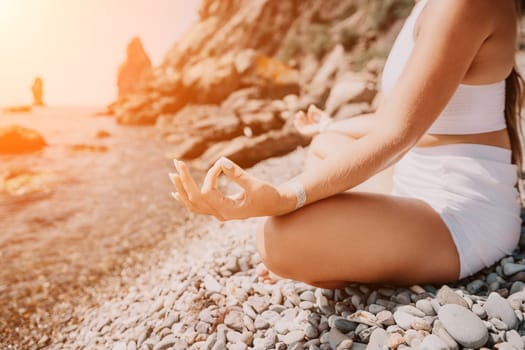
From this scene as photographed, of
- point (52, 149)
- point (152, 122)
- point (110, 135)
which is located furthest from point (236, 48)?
point (52, 149)

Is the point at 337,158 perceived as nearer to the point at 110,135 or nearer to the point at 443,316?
the point at 443,316

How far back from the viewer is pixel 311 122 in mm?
3539

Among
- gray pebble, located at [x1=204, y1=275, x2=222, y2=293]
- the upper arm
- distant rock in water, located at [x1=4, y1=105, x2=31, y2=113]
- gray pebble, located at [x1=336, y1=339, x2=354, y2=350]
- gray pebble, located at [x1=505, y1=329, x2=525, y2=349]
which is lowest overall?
gray pebble, located at [x1=204, y1=275, x2=222, y2=293]

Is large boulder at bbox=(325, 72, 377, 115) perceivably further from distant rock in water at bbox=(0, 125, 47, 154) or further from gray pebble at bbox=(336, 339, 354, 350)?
distant rock in water at bbox=(0, 125, 47, 154)

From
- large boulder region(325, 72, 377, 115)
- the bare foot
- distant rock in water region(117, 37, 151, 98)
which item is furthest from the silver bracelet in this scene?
distant rock in water region(117, 37, 151, 98)

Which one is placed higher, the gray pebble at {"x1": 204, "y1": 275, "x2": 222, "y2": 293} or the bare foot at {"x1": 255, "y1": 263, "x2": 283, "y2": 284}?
the bare foot at {"x1": 255, "y1": 263, "x2": 283, "y2": 284}

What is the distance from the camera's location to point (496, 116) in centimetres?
207

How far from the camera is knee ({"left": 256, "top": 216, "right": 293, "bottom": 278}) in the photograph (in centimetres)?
185

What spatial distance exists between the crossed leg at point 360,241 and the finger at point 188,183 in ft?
1.62

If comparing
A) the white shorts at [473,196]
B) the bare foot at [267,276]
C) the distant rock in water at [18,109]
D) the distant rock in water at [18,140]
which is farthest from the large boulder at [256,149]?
the distant rock in water at [18,109]

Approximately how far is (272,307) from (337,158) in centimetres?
123

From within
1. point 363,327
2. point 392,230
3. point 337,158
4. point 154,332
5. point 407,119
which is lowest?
point 154,332

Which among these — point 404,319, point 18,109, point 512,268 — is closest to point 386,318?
point 404,319

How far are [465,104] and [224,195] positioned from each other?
4.53 ft
